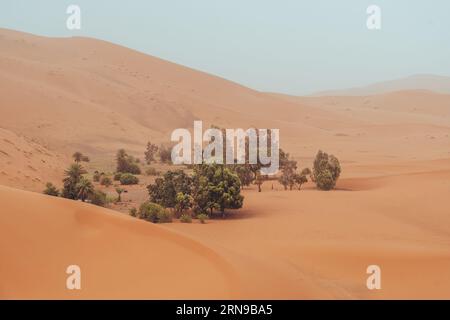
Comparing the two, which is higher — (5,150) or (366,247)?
(5,150)

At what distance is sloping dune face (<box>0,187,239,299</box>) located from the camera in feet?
17.3

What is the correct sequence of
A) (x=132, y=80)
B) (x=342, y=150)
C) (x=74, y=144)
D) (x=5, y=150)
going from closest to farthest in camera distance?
(x=5, y=150) → (x=74, y=144) → (x=342, y=150) → (x=132, y=80)

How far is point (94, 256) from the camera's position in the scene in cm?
592

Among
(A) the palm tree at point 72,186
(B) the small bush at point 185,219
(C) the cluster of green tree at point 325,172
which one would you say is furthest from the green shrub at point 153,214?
(C) the cluster of green tree at point 325,172

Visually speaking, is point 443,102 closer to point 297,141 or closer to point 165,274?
point 297,141

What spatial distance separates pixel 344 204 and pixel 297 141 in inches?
1373

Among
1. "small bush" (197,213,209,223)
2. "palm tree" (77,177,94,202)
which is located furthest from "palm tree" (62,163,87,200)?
"small bush" (197,213,209,223)

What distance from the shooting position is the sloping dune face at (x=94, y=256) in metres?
5.27

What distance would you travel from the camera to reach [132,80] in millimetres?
65438

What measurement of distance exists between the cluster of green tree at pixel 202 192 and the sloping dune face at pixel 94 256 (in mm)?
7867

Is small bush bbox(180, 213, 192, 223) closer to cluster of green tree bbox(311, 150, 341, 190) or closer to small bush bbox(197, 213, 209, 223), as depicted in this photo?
small bush bbox(197, 213, 209, 223)

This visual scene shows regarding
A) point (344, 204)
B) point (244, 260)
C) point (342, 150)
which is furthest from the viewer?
point (342, 150)

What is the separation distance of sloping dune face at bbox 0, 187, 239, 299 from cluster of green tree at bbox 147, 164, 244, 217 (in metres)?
7.87

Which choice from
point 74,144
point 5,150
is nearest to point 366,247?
point 5,150
